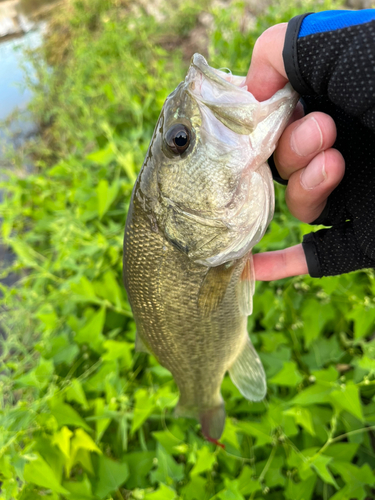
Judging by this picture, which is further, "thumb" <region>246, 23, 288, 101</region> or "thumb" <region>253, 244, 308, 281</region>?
"thumb" <region>253, 244, 308, 281</region>

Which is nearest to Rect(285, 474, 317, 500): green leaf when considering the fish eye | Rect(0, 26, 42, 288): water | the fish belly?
the fish belly

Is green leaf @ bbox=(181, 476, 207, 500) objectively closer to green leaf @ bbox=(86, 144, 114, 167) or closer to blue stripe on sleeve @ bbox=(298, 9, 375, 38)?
blue stripe on sleeve @ bbox=(298, 9, 375, 38)

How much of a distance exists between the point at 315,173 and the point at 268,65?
44 cm

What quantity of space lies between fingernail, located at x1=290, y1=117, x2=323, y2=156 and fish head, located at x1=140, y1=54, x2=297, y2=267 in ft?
0.24

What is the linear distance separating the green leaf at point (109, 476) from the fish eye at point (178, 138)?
1782mm

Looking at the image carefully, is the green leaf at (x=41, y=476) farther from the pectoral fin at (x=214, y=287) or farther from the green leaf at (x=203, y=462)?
the pectoral fin at (x=214, y=287)

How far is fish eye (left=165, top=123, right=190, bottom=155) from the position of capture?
1.26 m

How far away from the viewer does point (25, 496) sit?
1.73 m

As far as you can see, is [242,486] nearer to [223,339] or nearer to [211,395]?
[211,395]

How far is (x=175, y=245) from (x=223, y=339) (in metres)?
0.61

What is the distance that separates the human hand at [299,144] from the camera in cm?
121

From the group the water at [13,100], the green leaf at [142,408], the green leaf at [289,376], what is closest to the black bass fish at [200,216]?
the green leaf at [289,376]

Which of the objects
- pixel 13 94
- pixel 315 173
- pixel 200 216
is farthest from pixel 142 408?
pixel 13 94

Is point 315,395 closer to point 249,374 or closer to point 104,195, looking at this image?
point 249,374
